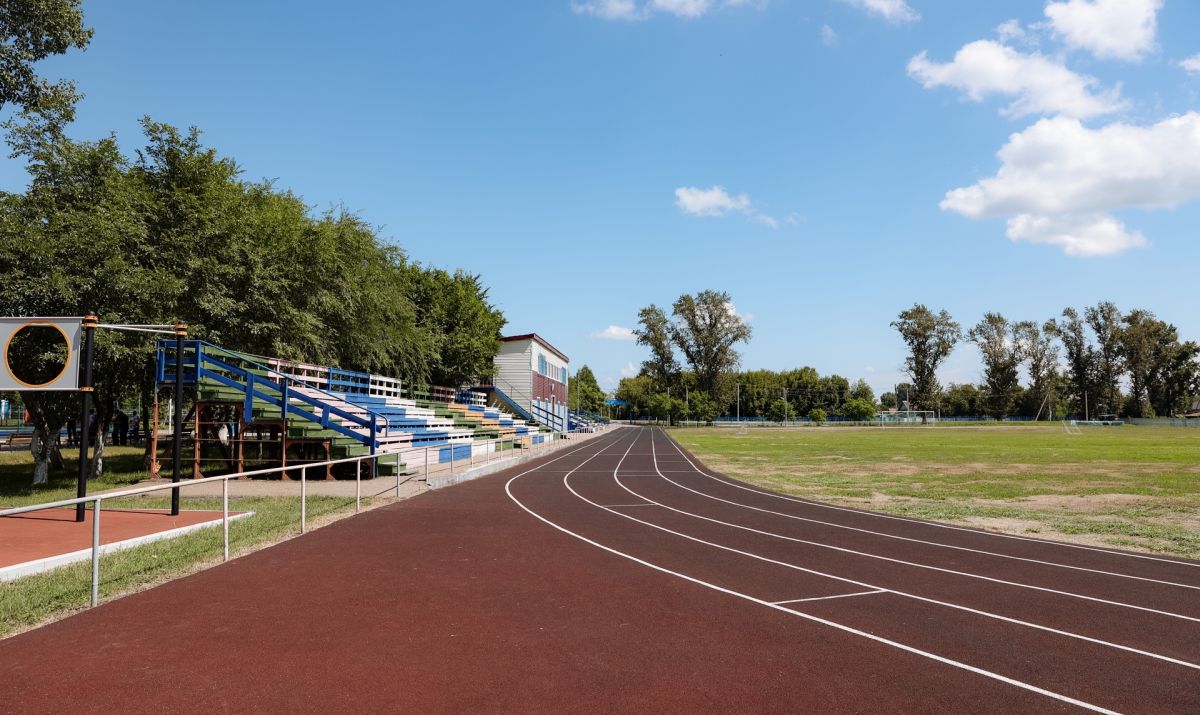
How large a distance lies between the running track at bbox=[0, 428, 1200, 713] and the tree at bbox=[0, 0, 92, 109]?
37.9 feet

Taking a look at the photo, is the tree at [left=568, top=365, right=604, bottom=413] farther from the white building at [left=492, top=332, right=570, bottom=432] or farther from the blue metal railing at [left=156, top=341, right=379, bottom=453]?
the blue metal railing at [left=156, top=341, right=379, bottom=453]

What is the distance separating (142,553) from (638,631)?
717 cm

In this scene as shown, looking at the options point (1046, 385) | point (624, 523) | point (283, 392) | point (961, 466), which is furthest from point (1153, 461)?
point (1046, 385)

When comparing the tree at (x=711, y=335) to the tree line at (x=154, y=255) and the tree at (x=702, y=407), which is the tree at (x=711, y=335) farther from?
the tree line at (x=154, y=255)

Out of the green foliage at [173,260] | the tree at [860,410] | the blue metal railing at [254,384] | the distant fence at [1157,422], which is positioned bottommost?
the distant fence at [1157,422]

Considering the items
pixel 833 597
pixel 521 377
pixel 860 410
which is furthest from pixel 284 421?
pixel 860 410

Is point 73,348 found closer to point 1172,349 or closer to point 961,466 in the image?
point 961,466

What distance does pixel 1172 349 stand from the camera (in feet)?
366

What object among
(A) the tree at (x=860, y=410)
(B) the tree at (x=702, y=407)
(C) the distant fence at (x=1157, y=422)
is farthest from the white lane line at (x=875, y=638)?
(C) the distant fence at (x=1157, y=422)

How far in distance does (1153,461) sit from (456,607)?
31547 millimetres

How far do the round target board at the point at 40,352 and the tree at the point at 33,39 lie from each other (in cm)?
487

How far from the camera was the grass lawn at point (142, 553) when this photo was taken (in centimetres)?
668

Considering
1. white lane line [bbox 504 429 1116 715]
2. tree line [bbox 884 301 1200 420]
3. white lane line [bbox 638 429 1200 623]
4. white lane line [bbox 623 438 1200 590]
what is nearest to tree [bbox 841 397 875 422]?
tree line [bbox 884 301 1200 420]

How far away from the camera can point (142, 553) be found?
906 centimetres
